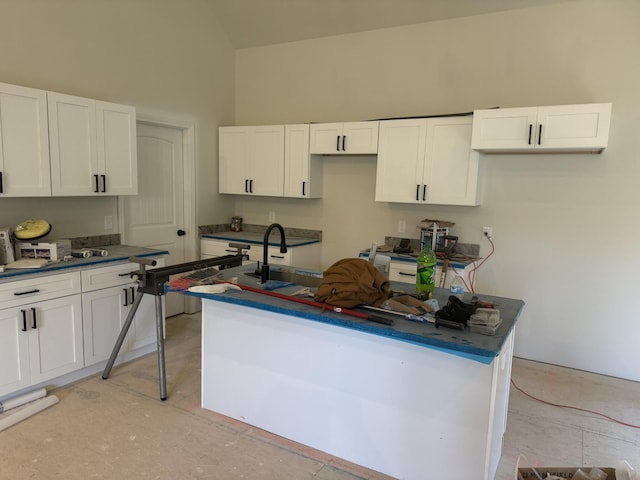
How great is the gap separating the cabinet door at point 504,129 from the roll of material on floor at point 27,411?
148 inches

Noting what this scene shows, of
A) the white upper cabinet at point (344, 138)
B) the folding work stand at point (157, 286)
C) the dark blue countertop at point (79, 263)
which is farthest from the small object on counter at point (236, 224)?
the folding work stand at point (157, 286)

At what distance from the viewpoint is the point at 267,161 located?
16.3 feet

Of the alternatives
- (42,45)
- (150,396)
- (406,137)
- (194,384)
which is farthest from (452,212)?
(42,45)

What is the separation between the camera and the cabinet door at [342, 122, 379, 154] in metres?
4.34

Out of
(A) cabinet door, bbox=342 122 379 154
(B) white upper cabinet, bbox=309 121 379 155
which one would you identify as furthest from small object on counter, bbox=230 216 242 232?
(A) cabinet door, bbox=342 122 379 154

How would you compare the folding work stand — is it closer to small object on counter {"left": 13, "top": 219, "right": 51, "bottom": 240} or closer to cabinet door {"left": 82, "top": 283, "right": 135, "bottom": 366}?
cabinet door {"left": 82, "top": 283, "right": 135, "bottom": 366}

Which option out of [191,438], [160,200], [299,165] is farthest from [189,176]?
[191,438]

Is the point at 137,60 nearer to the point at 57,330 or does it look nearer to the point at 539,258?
the point at 57,330

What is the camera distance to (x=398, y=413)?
7.45 ft

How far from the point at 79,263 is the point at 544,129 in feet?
12.3

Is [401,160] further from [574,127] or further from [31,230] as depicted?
[31,230]

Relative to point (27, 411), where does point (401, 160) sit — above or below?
above

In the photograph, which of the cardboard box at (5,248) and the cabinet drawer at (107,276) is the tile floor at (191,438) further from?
the cardboard box at (5,248)

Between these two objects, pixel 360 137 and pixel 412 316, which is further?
pixel 360 137
